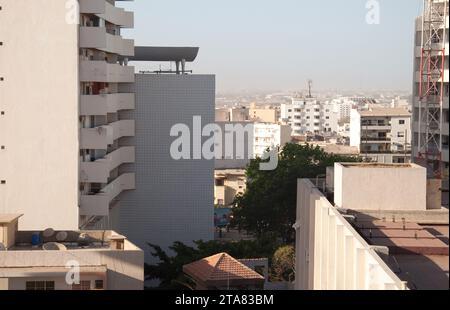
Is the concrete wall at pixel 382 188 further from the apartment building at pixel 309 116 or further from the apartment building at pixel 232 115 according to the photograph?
the apartment building at pixel 309 116

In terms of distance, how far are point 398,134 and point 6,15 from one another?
50.3 m

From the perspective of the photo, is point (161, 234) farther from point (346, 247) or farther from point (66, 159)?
point (346, 247)

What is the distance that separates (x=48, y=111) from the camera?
27.5m

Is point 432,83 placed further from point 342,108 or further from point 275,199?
point 342,108

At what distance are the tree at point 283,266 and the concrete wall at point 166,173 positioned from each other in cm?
305

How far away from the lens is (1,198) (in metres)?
27.5

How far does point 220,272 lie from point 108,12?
31.4ft

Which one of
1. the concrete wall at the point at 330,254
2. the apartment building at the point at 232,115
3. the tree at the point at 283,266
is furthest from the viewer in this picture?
the apartment building at the point at 232,115

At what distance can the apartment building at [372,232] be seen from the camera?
13.4 m

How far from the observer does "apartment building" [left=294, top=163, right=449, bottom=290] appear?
13.4m

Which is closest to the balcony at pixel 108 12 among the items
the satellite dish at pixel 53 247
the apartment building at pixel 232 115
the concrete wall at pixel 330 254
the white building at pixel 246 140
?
the concrete wall at pixel 330 254

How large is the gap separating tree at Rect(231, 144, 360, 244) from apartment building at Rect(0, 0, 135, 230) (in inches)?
560

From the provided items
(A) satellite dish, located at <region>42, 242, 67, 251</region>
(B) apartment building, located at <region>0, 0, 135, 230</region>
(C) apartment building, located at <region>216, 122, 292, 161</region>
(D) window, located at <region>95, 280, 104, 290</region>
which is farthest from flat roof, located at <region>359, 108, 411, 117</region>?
(D) window, located at <region>95, 280, 104, 290</region>
